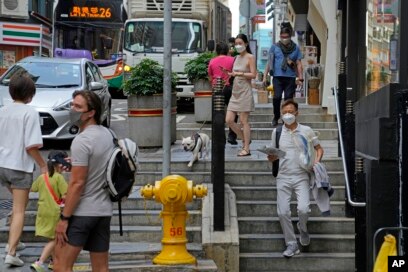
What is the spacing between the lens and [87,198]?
723 centimetres

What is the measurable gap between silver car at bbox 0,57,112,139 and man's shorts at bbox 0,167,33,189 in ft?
18.7

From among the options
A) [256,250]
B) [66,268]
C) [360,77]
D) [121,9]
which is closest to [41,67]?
[360,77]

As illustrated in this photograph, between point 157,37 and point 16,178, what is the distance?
1669 centimetres

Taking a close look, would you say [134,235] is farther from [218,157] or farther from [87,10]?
[87,10]

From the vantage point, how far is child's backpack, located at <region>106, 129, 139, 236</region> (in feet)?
23.9

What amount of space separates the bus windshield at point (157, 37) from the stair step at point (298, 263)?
15.1m

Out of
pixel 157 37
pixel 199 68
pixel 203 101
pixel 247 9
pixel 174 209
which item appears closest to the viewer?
pixel 174 209

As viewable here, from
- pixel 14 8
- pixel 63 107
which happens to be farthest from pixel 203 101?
pixel 14 8

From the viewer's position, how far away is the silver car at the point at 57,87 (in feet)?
52.1

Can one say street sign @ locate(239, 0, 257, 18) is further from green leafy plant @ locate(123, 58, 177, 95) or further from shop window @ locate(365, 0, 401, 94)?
shop window @ locate(365, 0, 401, 94)

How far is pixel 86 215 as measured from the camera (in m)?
7.21

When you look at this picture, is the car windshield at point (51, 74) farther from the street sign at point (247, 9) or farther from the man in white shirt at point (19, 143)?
the street sign at point (247, 9)

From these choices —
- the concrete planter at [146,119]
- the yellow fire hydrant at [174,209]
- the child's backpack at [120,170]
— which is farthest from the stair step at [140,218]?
the child's backpack at [120,170]

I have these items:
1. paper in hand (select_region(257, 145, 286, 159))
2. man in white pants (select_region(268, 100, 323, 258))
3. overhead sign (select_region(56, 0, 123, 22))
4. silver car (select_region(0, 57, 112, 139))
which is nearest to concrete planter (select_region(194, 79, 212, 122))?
silver car (select_region(0, 57, 112, 139))
